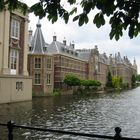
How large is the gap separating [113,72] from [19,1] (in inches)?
5366

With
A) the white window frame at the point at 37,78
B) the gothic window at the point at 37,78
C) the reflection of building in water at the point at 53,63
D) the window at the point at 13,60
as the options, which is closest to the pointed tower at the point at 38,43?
the reflection of building in water at the point at 53,63

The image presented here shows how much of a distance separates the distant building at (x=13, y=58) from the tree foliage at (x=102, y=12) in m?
28.4

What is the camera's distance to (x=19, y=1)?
5129mm

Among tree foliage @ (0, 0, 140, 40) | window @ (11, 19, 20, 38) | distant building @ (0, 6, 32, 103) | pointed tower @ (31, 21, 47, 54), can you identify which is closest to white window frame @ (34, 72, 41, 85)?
pointed tower @ (31, 21, 47, 54)

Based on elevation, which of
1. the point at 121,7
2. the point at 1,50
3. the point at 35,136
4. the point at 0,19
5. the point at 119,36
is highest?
the point at 0,19

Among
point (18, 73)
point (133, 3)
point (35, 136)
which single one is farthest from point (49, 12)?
point (18, 73)

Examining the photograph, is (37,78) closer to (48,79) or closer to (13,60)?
(48,79)

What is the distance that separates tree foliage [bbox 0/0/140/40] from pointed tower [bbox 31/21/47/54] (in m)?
53.5

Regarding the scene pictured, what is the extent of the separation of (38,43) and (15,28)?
779 inches

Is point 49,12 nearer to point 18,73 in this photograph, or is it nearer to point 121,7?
point 121,7

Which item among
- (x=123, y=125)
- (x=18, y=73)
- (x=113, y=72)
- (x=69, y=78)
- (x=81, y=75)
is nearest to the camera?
(x=123, y=125)

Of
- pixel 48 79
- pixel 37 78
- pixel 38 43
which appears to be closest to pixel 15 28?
pixel 38 43

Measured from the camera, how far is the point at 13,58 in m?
38.2

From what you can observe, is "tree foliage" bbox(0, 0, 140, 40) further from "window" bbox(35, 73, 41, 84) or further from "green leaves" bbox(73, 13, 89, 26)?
"window" bbox(35, 73, 41, 84)
